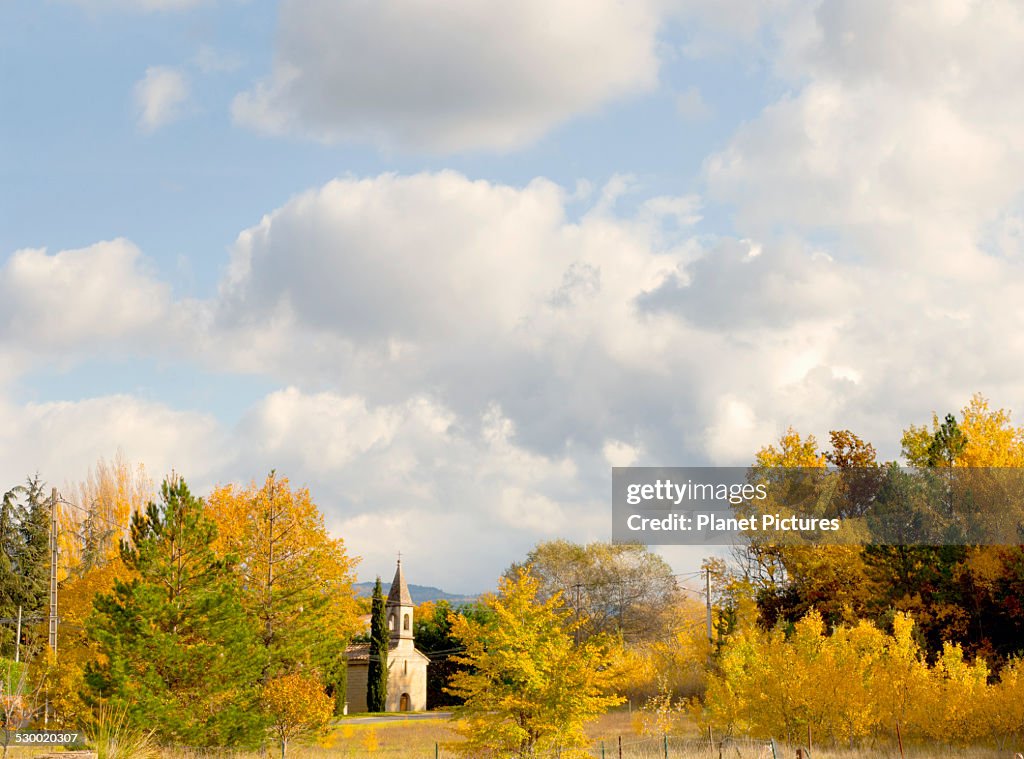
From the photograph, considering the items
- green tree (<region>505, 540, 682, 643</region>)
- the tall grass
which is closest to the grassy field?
the tall grass

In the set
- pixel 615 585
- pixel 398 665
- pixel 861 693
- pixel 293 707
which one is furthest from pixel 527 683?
pixel 615 585

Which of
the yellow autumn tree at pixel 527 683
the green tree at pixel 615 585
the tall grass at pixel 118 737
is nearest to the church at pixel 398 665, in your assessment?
the green tree at pixel 615 585

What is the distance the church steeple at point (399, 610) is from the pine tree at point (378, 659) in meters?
1.87

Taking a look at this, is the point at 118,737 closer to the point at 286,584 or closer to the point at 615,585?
the point at 286,584

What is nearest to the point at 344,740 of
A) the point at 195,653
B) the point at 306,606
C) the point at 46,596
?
the point at 306,606

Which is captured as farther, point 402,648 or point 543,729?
point 402,648

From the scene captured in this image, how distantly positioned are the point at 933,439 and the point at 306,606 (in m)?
27.8

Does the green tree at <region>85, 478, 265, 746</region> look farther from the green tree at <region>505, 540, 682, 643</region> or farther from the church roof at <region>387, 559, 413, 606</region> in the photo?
the green tree at <region>505, 540, 682, 643</region>

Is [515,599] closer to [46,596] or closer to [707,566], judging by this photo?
[707,566]

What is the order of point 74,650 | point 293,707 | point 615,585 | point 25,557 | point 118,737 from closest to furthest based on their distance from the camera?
1. point 118,737
2. point 293,707
3. point 74,650
4. point 25,557
5. point 615,585

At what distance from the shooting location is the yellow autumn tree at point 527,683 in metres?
23.1

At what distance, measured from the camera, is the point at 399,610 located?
240 ft

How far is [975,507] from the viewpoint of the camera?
134 ft

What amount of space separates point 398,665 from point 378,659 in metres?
4.05
